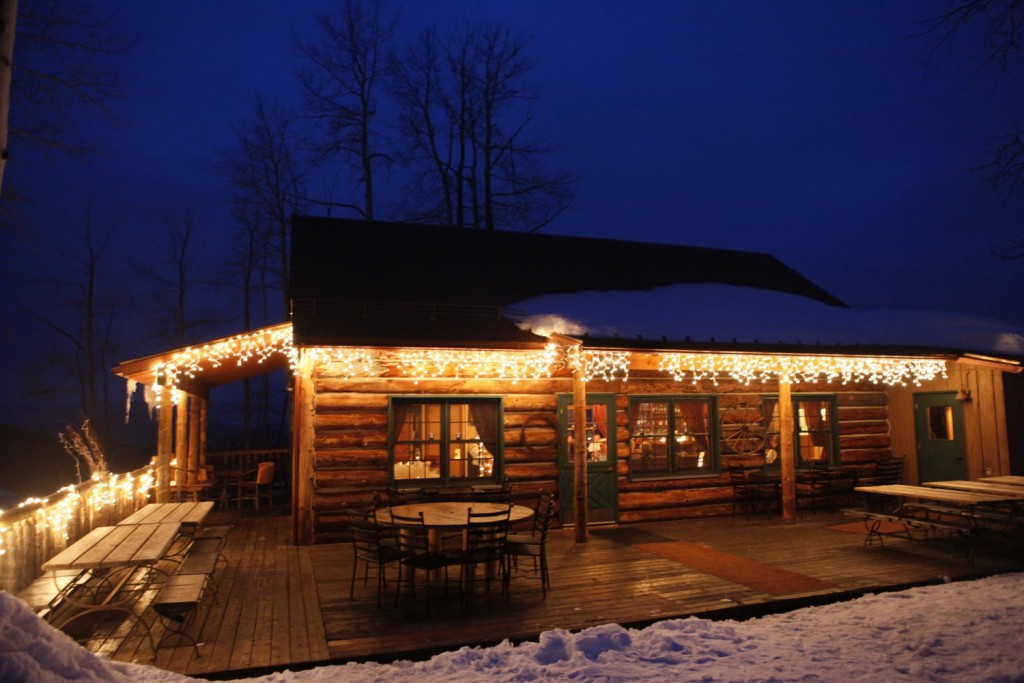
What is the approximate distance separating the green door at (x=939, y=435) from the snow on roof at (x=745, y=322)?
1.39m

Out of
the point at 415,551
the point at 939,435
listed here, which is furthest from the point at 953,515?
the point at 415,551

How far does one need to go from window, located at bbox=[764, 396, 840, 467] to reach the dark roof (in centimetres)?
358

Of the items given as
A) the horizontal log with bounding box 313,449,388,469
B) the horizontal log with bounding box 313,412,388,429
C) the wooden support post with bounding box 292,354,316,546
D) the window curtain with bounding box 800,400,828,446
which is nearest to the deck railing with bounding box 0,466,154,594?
the wooden support post with bounding box 292,354,316,546

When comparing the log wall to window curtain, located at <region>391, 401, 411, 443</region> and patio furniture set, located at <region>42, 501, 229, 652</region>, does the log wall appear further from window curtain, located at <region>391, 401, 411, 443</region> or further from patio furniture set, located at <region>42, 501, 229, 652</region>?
patio furniture set, located at <region>42, 501, 229, 652</region>

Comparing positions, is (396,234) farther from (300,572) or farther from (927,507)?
(927,507)

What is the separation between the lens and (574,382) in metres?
9.77

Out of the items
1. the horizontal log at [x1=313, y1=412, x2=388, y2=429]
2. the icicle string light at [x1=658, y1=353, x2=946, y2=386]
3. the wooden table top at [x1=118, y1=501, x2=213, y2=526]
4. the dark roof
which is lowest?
the wooden table top at [x1=118, y1=501, x2=213, y2=526]

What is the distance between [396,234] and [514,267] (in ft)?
8.54

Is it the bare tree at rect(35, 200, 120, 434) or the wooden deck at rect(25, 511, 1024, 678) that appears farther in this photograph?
the bare tree at rect(35, 200, 120, 434)

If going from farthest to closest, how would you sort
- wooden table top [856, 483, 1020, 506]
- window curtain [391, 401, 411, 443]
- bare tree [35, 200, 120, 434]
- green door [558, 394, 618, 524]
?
bare tree [35, 200, 120, 434], green door [558, 394, 618, 524], window curtain [391, 401, 411, 443], wooden table top [856, 483, 1020, 506]

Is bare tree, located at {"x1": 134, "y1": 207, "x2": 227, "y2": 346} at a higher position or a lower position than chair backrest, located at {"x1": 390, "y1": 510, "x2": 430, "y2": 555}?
higher

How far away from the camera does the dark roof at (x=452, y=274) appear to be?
1038 cm

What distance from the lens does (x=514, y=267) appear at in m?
14.0

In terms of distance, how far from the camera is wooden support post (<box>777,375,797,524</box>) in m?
11.1
